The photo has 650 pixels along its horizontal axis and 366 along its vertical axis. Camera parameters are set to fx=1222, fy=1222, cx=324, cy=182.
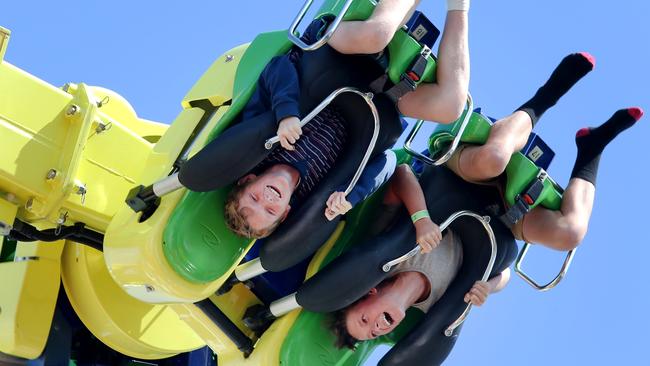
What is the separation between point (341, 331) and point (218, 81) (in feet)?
4.54

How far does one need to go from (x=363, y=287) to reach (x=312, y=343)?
1.71 feet

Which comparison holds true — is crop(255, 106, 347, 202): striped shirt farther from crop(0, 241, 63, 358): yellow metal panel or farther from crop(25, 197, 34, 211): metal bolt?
crop(0, 241, 63, 358): yellow metal panel

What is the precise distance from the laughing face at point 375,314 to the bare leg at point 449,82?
2.91 ft

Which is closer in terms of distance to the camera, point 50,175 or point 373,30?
point 373,30

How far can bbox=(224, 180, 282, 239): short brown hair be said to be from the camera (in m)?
5.52

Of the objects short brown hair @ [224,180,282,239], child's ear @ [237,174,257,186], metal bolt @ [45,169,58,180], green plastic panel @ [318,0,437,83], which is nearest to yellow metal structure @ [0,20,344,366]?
metal bolt @ [45,169,58,180]

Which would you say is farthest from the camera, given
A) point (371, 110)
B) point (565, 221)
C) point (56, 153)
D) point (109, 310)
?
point (109, 310)

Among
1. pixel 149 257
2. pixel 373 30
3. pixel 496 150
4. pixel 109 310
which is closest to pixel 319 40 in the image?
pixel 373 30

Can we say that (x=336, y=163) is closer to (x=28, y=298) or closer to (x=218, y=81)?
(x=218, y=81)

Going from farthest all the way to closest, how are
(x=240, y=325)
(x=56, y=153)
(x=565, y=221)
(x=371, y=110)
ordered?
1. (x=240, y=325)
2. (x=56, y=153)
3. (x=565, y=221)
4. (x=371, y=110)

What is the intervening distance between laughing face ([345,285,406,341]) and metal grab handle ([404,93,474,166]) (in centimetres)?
67

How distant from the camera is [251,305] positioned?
20.6ft

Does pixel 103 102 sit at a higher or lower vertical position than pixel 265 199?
lower

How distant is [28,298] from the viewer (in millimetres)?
6262
